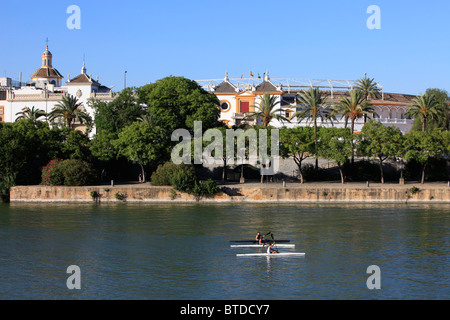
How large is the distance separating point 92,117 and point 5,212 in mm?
35118

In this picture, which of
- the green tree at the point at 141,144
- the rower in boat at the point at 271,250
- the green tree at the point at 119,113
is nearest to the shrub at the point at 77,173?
the green tree at the point at 141,144

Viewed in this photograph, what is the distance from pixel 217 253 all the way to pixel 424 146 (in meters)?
36.9

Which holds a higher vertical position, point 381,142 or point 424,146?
point 381,142

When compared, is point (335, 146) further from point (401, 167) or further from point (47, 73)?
point (47, 73)

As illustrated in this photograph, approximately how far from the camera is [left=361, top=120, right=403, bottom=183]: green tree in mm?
68125

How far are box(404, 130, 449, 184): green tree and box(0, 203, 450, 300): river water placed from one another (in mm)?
10516

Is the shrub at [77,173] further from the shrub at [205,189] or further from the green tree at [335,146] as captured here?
the green tree at [335,146]

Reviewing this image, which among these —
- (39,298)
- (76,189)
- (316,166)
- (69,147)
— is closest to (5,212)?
(76,189)

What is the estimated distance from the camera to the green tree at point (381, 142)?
6812 centimetres

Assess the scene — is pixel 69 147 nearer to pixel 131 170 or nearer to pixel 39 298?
pixel 131 170

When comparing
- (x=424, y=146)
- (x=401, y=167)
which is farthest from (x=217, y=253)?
(x=401, y=167)

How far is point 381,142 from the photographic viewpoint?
68.8 m

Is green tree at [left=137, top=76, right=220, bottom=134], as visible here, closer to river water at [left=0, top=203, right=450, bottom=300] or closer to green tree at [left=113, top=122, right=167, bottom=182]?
green tree at [left=113, top=122, right=167, bottom=182]

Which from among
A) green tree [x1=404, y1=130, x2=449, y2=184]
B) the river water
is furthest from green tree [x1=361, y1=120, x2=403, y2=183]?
the river water
